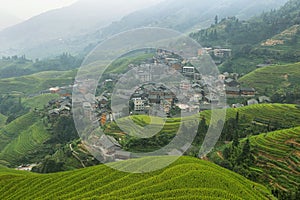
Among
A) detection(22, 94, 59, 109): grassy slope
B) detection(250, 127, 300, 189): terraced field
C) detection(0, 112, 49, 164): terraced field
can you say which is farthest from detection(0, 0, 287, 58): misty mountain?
detection(250, 127, 300, 189): terraced field

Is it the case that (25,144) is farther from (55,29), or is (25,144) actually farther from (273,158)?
(55,29)

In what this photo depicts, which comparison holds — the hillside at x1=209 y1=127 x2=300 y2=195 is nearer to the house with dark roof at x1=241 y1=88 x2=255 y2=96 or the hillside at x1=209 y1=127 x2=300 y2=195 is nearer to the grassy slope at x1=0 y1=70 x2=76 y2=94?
the house with dark roof at x1=241 y1=88 x2=255 y2=96

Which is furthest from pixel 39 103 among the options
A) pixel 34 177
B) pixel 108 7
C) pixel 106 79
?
pixel 108 7

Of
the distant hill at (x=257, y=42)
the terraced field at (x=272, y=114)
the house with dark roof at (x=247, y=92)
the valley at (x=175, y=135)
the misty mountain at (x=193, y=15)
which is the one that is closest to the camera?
the valley at (x=175, y=135)

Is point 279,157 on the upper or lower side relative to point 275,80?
lower

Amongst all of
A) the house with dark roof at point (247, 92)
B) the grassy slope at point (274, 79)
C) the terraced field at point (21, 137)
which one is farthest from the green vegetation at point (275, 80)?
the terraced field at point (21, 137)

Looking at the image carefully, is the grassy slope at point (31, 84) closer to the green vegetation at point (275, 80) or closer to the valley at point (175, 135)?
the valley at point (175, 135)

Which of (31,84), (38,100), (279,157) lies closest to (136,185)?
(279,157)
